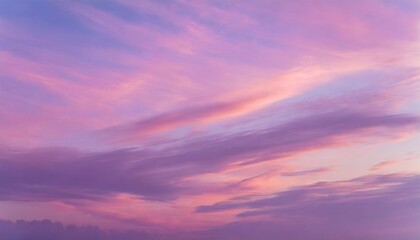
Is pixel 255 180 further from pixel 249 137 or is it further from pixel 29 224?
pixel 29 224

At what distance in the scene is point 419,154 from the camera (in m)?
5.71

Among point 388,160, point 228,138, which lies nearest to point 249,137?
point 228,138

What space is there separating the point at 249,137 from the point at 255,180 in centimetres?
40

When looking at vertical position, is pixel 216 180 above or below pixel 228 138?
below

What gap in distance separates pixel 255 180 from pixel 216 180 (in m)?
0.37

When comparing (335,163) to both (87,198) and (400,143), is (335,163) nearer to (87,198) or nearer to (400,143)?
(400,143)

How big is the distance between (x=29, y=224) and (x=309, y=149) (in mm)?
2764

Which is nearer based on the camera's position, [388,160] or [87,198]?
[388,160]

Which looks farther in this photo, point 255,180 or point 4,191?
point 4,191

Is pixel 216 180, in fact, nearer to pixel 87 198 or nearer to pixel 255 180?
pixel 255 180

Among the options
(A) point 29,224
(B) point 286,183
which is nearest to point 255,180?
(B) point 286,183

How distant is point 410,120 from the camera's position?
5734 mm

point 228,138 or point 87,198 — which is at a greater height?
point 228,138

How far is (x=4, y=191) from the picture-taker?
6285 millimetres
